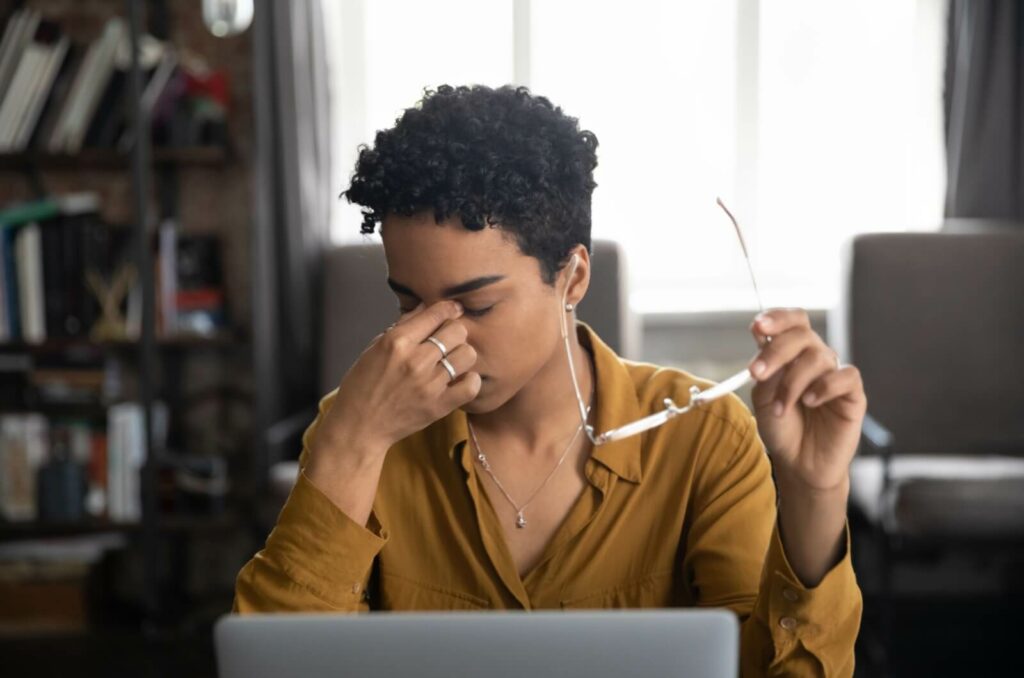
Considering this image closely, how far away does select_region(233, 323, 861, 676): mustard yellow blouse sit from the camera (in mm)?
1182

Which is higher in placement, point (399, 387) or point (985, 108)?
point (985, 108)

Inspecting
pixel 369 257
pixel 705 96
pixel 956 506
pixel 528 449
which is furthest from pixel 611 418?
pixel 705 96

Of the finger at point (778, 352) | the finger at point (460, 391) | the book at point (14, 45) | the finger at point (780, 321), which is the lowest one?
the finger at point (460, 391)

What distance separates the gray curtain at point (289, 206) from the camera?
3.25m

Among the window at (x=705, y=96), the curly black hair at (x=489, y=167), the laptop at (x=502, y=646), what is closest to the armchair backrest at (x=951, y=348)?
the window at (x=705, y=96)

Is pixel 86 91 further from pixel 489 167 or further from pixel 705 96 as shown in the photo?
pixel 489 167

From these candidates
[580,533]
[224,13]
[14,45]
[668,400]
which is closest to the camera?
[668,400]

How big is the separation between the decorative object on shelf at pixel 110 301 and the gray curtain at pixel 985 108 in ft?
7.64

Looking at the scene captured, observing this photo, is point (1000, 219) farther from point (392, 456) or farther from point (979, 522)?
point (392, 456)

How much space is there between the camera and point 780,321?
1.02 m

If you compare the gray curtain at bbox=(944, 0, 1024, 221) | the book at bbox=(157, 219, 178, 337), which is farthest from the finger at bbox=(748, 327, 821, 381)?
the gray curtain at bbox=(944, 0, 1024, 221)

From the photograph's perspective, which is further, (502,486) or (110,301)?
(110,301)

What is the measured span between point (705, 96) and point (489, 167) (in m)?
2.68

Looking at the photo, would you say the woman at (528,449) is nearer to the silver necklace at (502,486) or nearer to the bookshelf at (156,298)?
the silver necklace at (502,486)
